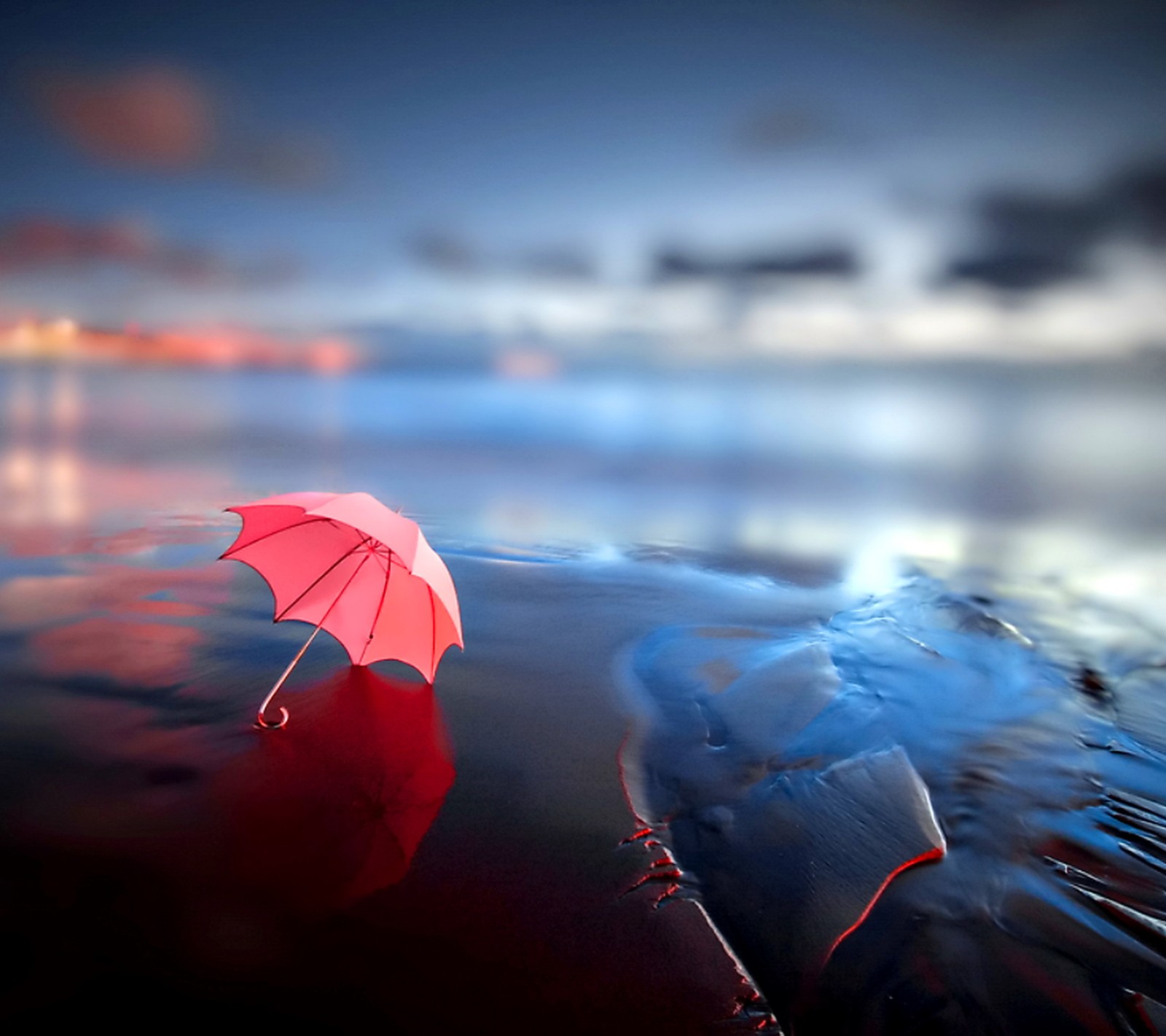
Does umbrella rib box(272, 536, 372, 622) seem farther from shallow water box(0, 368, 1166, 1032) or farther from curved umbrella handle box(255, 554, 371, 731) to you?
shallow water box(0, 368, 1166, 1032)

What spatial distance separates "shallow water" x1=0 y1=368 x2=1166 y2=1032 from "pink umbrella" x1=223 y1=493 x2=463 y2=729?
0.71m

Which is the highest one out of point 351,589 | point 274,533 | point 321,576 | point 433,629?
point 274,533

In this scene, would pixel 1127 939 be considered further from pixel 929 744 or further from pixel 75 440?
pixel 75 440

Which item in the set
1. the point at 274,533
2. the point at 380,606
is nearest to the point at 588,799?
the point at 380,606

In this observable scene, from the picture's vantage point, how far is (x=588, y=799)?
5105 mm

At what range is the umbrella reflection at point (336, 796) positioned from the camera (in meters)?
4.12

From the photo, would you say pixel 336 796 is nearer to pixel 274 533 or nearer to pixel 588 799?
pixel 588 799

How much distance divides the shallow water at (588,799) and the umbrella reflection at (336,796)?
0.09 ft

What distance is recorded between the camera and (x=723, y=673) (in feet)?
25.1

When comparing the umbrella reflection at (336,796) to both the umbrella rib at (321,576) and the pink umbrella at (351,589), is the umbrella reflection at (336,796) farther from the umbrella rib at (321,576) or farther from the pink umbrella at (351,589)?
the umbrella rib at (321,576)

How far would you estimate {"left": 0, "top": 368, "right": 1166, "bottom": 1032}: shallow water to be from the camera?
11.6 ft

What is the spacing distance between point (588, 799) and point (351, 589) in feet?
8.85

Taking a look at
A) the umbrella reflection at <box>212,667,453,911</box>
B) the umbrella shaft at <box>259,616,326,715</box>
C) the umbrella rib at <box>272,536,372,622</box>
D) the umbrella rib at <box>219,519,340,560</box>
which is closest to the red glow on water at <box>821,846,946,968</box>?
the umbrella reflection at <box>212,667,453,911</box>

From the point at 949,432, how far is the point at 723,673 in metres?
80.5
